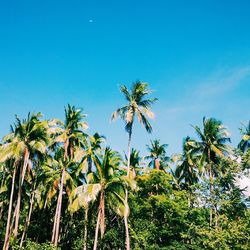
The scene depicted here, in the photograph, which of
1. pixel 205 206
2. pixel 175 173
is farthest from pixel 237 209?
pixel 175 173

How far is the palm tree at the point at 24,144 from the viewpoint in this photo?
84.9ft

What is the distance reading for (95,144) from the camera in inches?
1212

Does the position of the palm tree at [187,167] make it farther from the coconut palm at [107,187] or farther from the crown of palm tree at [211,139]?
the coconut palm at [107,187]

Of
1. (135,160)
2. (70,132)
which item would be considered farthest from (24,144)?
(135,160)

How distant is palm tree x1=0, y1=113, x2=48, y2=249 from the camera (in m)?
25.9

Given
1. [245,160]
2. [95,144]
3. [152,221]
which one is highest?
[95,144]

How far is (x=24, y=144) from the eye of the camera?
2639 cm

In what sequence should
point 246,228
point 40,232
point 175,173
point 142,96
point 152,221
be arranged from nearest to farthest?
1. point 246,228
2. point 142,96
3. point 152,221
4. point 40,232
5. point 175,173

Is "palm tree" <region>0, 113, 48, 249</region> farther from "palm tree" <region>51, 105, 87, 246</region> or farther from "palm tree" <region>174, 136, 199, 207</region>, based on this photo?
"palm tree" <region>174, 136, 199, 207</region>

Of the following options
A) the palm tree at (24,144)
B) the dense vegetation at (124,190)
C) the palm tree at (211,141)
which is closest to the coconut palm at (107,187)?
the dense vegetation at (124,190)

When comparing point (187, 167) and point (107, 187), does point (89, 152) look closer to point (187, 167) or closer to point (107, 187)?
point (107, 187)

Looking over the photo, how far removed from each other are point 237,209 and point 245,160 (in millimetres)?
4682

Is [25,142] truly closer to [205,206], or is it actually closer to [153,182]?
[153,182]

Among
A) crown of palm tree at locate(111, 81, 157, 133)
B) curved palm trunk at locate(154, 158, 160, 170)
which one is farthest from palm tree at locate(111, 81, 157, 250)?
curved palm trunk at locate(154, 158, 160, 170)
